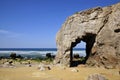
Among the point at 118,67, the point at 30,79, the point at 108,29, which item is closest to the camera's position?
the point at 30,79

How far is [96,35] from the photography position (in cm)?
2145

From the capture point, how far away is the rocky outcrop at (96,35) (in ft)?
65.1

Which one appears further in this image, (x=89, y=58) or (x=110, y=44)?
(x=89, y=58)

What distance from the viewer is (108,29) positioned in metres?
20.4

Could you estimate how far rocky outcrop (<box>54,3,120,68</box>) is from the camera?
65.1 ft

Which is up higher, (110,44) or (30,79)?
(110,44)

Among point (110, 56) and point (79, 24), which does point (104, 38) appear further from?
point (79, 24)

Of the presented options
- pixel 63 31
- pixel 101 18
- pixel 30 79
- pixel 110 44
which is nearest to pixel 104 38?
pixel 110 44

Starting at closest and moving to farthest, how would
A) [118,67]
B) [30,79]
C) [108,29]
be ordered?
[30,79], [118,67], [108,29]

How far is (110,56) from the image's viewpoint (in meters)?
19.9

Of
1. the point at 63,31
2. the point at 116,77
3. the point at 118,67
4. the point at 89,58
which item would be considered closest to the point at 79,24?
the point at 63,31

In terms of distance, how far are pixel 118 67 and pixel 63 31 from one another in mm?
7757

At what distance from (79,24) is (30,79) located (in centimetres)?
985

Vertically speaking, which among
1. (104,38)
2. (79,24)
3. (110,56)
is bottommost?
(110,56)
